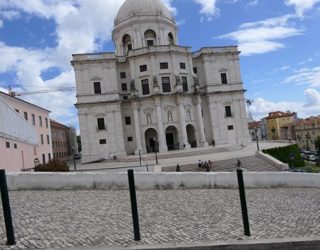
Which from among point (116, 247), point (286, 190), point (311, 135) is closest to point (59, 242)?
point (116, 247)

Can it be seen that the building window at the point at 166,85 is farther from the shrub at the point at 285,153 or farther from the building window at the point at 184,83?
the shrub at the point at 285,153

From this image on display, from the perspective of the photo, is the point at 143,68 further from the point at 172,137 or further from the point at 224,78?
the point at 224,78

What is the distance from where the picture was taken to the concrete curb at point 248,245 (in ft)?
20.7

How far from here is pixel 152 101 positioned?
52.0 m

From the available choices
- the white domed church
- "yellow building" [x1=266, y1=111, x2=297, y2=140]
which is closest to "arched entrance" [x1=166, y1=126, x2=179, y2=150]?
the white domed church

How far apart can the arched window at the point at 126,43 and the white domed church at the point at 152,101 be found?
1.38 m

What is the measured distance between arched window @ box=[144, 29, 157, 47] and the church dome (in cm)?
259

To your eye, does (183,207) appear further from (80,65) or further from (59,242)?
(80,65)

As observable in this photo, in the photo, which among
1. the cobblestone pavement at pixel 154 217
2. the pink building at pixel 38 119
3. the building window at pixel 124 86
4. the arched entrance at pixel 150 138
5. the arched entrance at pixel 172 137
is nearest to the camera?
the cobblestone pavement at pixel 154 217

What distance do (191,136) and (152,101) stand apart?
747 cm

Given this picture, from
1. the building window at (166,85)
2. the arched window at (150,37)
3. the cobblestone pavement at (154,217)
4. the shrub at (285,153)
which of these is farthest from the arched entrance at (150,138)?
the cobblestone pavement at (154,217)

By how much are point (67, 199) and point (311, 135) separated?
102332 millimetres

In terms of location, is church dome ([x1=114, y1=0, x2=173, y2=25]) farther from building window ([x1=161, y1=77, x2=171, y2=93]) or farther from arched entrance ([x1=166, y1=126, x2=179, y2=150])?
arched entrance ([x1=166, y1=126, x2=179, y2=150])

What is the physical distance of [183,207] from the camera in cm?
1020
